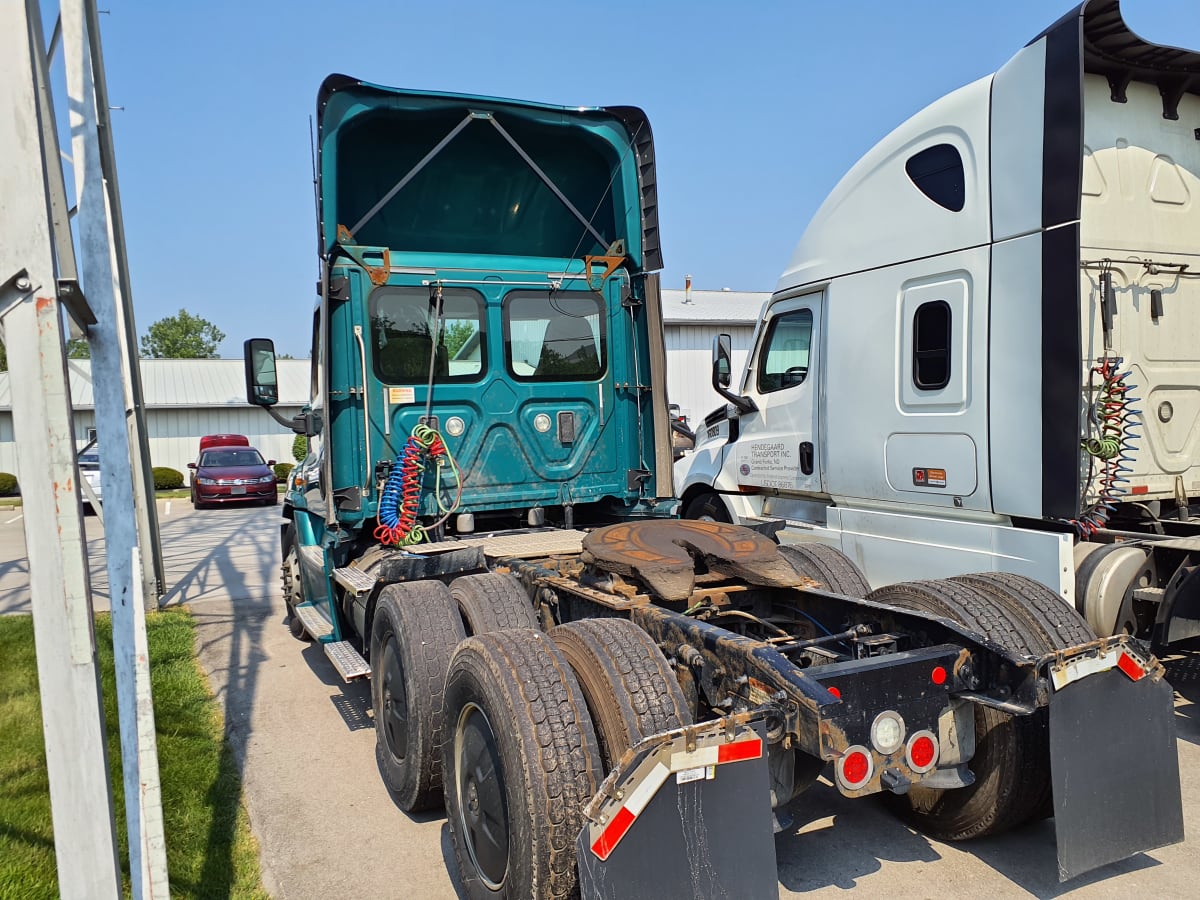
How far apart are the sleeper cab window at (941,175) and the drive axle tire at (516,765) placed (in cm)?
405

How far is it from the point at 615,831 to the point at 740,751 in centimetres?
42

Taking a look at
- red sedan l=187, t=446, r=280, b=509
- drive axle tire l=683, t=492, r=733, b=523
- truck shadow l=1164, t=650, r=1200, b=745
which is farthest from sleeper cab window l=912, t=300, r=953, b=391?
red sedan l=187, t=446, r=280, b=509

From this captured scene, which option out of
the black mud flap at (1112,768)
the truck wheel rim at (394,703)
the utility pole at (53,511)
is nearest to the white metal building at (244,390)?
the truck wheel rim at (394,703)

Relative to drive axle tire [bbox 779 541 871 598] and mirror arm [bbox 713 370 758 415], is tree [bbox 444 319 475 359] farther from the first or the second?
drive axle tire [bbox 779 541 871 598]

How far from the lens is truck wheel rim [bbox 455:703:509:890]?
305cm

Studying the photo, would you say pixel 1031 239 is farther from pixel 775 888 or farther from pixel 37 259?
pixel 37 259

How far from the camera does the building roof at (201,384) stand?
105ft

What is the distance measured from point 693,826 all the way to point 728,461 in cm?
547

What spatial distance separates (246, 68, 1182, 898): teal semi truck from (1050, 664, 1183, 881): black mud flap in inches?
0.4

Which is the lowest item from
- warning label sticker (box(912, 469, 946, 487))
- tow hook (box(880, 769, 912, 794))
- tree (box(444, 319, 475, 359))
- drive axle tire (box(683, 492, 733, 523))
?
tow hook (box(880, 769, 912, 794))

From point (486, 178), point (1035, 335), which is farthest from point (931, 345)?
point (486, 178)

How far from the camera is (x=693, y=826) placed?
8.04 feet

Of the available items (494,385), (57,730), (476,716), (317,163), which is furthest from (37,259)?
(494,385)

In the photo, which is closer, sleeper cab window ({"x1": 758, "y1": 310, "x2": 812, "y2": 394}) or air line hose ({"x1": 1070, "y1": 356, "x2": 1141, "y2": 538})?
air line hose ({"x1": 1070, "y1": 356, "x2": 1141, "y2": 538})
